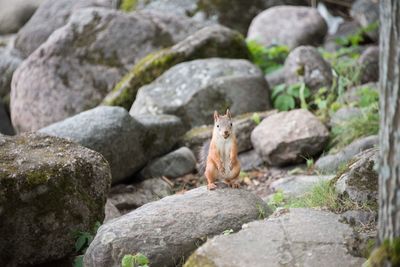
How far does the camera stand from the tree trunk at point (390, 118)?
313cm

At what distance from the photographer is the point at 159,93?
32.1ft

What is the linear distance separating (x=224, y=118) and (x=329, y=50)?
7817 millimetres

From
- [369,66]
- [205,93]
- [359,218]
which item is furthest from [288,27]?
[359,218]

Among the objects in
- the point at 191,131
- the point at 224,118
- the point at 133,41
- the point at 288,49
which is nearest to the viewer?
the point at 224,118

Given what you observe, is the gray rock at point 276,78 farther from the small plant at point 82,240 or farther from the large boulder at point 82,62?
the small plant at point 82,240

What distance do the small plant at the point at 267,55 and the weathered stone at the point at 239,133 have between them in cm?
207

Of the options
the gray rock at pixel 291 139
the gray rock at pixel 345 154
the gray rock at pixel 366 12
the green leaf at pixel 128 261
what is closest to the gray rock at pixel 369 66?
the gray rock at pixel 291 139

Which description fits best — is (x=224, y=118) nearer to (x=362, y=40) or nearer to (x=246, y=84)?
(x=246, y=84)

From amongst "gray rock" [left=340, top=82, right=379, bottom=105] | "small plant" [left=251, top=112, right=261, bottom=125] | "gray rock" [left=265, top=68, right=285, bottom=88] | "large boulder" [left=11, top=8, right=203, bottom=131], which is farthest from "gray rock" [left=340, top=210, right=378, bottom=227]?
"large boulder" [left=11, top=8, right=203, bottom=131]

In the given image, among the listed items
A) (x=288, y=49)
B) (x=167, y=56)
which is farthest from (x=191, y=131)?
(x=288, y=49)

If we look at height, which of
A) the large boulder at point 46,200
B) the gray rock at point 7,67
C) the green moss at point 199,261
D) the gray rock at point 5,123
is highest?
the green moss at point 199,261

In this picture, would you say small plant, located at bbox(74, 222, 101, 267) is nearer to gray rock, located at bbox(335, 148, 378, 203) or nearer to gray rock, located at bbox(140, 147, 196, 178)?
gray rock, located at bbox(335, 148, 378, 203)

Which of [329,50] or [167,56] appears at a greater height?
[167,56]

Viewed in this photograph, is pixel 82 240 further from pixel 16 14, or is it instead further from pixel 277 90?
pixel 16 14
